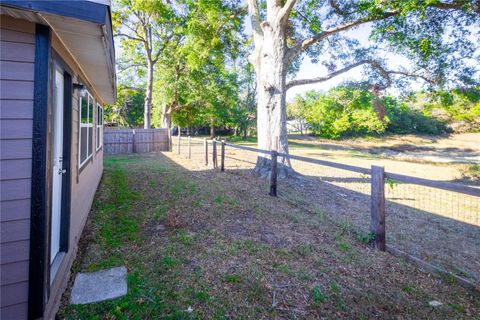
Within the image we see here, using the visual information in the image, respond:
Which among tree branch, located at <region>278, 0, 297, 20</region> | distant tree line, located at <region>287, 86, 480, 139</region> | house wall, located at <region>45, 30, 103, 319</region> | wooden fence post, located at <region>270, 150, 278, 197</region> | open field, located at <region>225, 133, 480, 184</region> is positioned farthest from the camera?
distant tree line, located at <region>287, 86, 480, 139</region>

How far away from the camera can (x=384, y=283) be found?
9.90 feet

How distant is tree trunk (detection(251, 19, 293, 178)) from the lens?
27.2 ft

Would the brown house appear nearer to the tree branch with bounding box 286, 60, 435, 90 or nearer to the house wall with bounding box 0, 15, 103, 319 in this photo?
the house wall with bounding box 0, 15, 103, 319

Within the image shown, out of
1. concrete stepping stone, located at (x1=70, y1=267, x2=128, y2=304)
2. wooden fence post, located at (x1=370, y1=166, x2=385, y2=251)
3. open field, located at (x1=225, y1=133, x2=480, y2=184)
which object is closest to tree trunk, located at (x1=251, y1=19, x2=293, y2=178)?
wooden fence post, located at (x1=370, y1=166, x2=385, y2=251)

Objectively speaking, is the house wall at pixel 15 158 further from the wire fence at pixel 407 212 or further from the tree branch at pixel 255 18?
the tree branch at pixel 255 18

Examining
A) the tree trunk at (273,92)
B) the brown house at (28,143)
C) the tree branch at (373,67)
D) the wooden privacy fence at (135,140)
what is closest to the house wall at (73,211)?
the brown house at (28,143)

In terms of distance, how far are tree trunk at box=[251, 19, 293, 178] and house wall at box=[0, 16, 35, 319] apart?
6.86 meters

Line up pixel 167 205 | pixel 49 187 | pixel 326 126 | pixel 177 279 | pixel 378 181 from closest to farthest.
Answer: pixel 49 187
pixel 177 279
pixel 378 181
pixel 167 205
pixel 326 126

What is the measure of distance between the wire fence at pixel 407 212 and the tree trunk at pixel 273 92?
1.05 m

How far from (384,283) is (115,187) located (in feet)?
21.4

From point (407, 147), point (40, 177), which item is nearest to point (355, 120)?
point (407, 147)

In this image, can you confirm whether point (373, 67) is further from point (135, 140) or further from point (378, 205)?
point (135, 140)

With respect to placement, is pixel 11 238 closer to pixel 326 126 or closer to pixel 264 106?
pixel 264 106

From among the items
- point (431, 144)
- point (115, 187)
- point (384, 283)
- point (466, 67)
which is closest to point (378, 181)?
point (384, 283)
